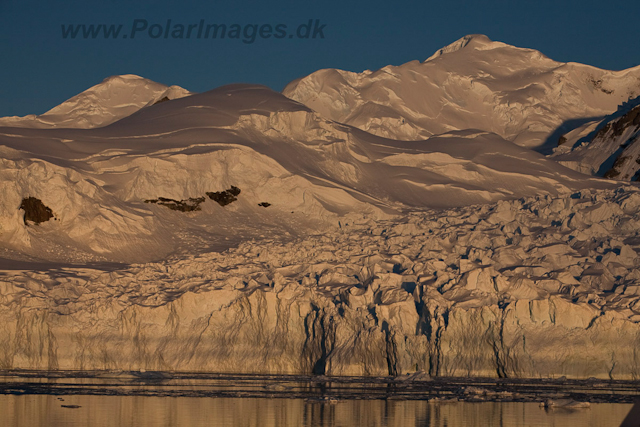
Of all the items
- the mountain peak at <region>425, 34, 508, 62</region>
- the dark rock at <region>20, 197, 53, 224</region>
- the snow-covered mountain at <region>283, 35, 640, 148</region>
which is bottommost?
the dark rock at <region>20, 197, 53, 224</region>

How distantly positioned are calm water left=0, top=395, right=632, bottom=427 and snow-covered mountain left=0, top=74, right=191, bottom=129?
3520 inches

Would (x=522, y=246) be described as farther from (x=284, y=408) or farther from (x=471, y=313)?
(x=284, y=408)

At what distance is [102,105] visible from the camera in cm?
12606

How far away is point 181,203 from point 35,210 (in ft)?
30.5

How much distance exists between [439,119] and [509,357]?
8135 cm

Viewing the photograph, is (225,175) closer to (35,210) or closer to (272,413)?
(35,210)

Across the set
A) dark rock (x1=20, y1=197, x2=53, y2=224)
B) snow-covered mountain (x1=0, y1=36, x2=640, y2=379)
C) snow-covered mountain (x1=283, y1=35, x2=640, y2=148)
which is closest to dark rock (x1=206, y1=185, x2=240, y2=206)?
snow-covered mountain (x1=0, y1=36, x2=640, y2=379)

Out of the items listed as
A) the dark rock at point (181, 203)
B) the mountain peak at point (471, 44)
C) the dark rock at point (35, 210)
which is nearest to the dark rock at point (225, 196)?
the dark rock at point (181, 203)

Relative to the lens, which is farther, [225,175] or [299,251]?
[225,175]

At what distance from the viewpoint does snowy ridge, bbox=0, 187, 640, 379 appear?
35.0 m

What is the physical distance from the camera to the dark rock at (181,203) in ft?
183

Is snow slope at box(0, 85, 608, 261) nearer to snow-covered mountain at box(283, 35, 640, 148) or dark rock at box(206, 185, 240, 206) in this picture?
dark rock at box(206, 185, 240, 206)

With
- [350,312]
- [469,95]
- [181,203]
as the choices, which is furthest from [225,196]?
[469,95]


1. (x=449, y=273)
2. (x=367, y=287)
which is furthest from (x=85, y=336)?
(x=449, y=273)
